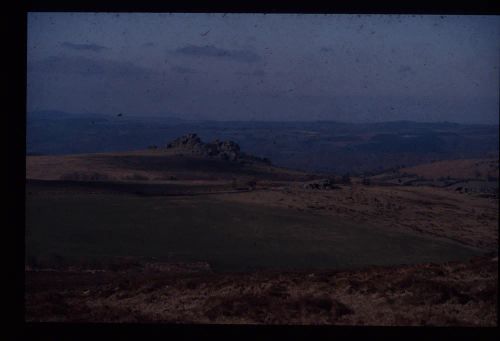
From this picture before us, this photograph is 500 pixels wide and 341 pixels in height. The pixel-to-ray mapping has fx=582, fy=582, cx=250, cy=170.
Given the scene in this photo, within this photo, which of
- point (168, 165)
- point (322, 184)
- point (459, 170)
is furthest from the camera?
point (168, 165)

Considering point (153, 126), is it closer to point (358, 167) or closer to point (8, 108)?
point (358, 167)

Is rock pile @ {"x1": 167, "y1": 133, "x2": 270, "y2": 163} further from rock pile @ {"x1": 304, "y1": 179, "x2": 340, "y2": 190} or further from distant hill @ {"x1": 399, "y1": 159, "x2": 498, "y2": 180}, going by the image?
distant hill @ {"x1": 399, "y1": 159, "x2": 498, "y2": 180}

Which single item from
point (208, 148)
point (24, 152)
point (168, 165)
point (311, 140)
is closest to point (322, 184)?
point (311, 140)

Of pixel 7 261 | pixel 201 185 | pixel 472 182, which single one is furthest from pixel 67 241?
pixel 472 182

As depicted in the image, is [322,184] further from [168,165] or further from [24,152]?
[24,152]

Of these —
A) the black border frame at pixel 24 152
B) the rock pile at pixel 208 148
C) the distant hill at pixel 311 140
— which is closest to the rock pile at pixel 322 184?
the distant hill at pixel 311 140

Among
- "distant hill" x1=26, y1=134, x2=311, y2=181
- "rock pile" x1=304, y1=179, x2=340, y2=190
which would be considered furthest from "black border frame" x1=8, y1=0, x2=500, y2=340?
"distant hill" x1=26, y1=134, x2=311, y2=181

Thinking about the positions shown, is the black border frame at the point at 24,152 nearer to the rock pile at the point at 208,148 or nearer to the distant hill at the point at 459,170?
the distant hill at the point at 459,170

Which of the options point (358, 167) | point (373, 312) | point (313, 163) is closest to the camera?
point (373, 312)
